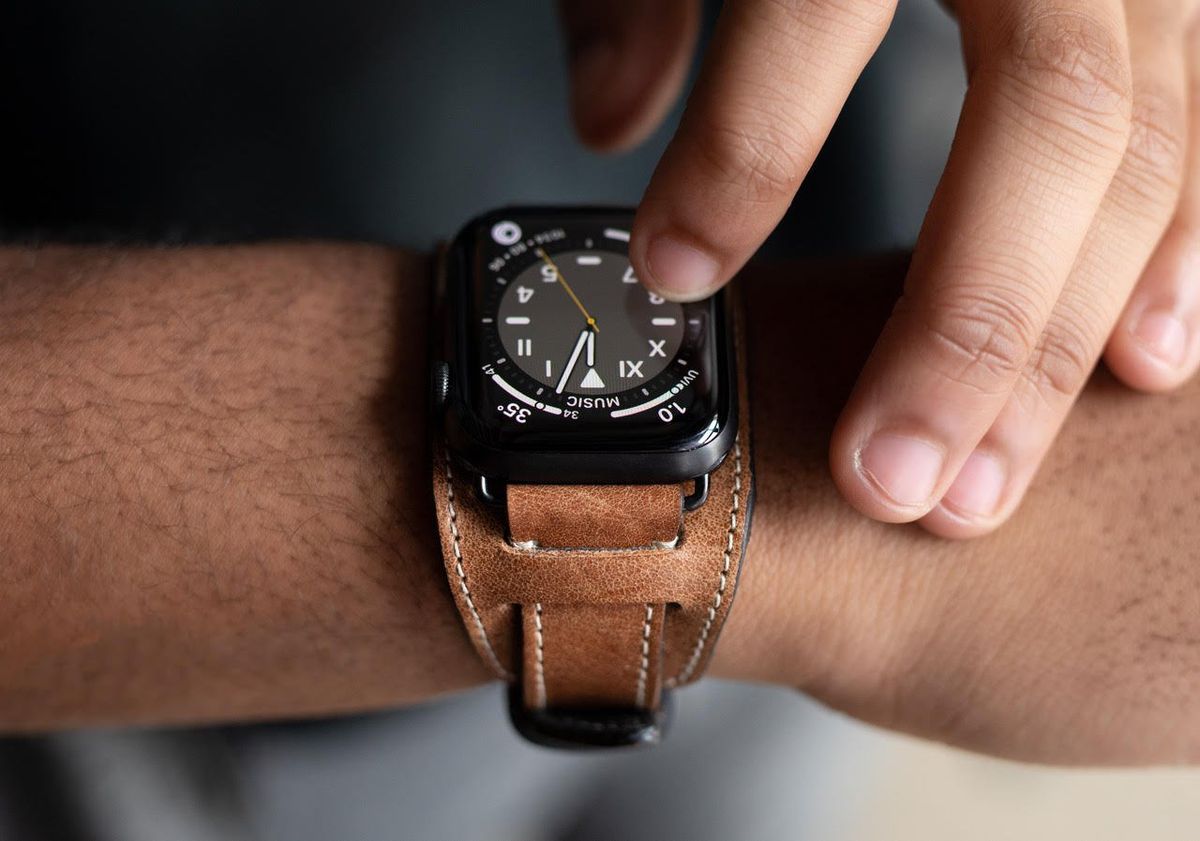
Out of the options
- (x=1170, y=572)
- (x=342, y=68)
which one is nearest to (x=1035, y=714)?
(x=1170, y=572)

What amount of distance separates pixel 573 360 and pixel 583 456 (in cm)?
9

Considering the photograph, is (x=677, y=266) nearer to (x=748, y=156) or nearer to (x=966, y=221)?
(x=748, y=156)

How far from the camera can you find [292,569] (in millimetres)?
881

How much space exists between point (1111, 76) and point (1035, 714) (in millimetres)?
515

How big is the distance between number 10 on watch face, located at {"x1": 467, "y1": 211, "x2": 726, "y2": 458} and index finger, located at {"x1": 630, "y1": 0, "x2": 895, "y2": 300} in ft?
0.26

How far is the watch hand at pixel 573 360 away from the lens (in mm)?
852

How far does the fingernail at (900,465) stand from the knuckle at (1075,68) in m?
0.27

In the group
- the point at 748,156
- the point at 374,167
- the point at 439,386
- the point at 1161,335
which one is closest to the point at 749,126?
the point at 748,156

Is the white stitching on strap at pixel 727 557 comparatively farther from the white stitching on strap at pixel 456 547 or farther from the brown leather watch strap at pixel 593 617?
the white stitching on strap at pixel 456 547

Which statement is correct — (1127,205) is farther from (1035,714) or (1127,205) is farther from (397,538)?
(397,538)

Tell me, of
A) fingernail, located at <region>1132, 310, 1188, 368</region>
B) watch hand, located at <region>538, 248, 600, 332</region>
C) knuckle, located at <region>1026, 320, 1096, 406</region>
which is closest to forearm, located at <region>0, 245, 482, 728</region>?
watch hand, located at <region>538, 248, 600, 332</region>

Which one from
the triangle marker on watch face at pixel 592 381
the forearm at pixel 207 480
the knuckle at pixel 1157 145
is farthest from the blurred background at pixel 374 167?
the triangle marker on watch face at pixel 592 381

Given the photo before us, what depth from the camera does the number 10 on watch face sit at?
827 mm

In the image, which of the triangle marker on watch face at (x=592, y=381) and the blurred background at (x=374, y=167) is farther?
the blurred background at (x=374, y=167)
